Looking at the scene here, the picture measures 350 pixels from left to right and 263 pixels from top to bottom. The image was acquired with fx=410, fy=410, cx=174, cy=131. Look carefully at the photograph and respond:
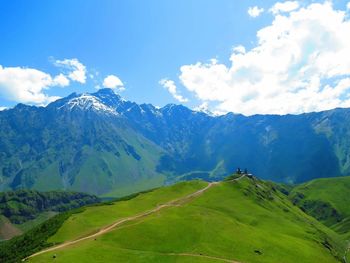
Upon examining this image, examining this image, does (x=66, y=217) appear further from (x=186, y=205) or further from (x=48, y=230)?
(x=186, y=205)

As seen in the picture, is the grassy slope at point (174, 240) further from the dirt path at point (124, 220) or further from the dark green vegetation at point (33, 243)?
the dirt path at point (124, 220)

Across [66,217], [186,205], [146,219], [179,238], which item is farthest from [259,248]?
[66,217]

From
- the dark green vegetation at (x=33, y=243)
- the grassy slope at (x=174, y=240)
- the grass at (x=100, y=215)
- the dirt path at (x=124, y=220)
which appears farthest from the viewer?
the grass at (x=100, y=215)

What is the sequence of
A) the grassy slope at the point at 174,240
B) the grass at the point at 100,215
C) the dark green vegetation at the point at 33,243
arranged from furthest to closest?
the grass at the point at 100,215, the dark green vegetation at the point at 33,243, the grassy slope at the point at 174,240

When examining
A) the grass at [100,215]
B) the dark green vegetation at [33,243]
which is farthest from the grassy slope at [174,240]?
the dark green vegetation at [33,243]

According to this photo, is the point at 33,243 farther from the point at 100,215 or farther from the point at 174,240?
the point at 174,240

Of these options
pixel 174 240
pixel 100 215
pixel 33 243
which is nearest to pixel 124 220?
pixel 100 215

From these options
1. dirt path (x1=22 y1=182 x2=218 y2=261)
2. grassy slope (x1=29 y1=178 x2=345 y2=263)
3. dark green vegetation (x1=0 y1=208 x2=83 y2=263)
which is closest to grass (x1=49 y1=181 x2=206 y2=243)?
grassy slope (x1=29 y1=178 x2=345 y2=263)

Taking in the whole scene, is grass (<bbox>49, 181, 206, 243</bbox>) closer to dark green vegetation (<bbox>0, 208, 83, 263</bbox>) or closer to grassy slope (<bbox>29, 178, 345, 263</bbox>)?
grassy slope (<bbox>29, 178, 345, 263</bbox>)

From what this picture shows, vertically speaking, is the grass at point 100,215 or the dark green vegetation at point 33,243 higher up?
the grass at point 100,215

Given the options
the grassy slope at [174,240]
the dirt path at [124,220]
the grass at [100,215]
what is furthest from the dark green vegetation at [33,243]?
the dirt path at [124,220]

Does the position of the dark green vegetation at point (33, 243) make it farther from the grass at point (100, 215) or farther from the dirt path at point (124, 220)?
the dirt path at point (124, 220)

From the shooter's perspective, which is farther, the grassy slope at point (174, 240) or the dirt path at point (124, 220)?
the dirt path at point (124, 220)

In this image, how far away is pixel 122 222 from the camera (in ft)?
439
